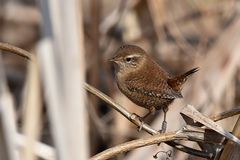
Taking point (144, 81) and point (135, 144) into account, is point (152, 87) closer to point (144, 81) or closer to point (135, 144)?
point (144, 81)

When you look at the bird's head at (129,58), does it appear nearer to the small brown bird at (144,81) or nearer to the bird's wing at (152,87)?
the small brown bird at (144,81)

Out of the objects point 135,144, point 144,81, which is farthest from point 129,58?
point 135,144

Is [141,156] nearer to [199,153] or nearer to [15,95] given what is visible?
[199,153]

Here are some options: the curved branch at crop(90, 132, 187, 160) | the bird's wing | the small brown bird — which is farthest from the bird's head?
the curved branch at crop(90, 132, 187, 160)

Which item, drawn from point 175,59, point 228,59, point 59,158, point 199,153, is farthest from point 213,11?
point 59,158

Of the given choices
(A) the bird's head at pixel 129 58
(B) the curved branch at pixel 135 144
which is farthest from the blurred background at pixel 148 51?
(B) the curved branch at pixel 135 144

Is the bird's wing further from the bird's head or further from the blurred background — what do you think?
the blurred background

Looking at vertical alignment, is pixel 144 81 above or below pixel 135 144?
above
